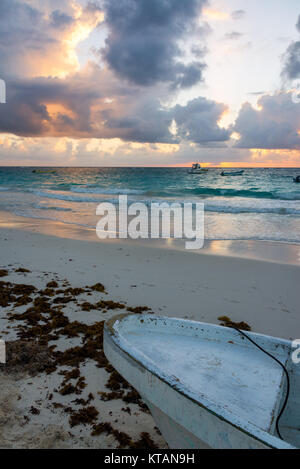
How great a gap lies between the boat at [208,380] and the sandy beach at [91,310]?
2.03 feet

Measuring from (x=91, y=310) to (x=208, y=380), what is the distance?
2990 millimetres

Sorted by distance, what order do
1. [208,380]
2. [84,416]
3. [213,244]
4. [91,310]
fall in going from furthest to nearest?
[213,244] < [91,310] < [84,416] < [208,380]

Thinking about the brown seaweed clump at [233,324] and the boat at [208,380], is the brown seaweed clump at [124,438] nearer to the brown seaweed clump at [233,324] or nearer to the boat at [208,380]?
the boat at [208,380]

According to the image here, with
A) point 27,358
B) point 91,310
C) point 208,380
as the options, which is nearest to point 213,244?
point 91,310

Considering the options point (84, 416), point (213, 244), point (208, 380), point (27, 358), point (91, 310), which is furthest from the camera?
point (213, 244)

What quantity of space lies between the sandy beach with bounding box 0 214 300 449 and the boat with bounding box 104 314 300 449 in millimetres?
618

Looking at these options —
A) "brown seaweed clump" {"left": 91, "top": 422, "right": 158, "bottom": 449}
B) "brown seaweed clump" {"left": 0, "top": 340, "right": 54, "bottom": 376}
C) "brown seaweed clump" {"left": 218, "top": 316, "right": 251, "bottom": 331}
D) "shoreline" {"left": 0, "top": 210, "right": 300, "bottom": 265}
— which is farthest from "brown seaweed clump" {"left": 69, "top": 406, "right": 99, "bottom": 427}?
"shoreline" {"left": 0, "top": 210, "right": 300, "bottom": 265}

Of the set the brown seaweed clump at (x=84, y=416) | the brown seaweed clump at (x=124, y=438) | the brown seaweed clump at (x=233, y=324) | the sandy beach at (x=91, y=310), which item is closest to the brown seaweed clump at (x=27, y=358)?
the sandy beach at (x=91, y=310)

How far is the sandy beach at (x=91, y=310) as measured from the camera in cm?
283

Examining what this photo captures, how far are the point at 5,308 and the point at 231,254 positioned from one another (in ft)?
20.9

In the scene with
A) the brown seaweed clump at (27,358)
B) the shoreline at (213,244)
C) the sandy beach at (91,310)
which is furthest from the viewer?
the shoreline at (213,244)

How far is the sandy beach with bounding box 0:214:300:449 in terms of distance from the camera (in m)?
2.83

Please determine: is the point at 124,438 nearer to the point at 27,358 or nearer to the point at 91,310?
the point at 27,358

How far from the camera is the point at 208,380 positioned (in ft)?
8.61
